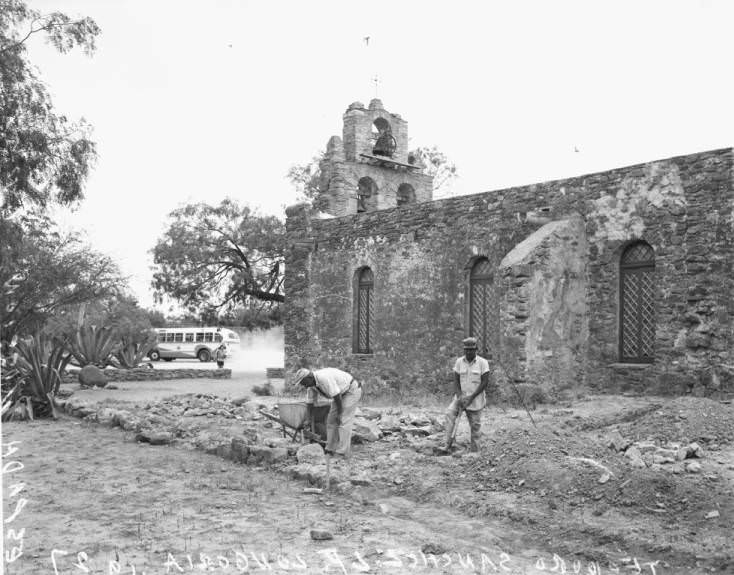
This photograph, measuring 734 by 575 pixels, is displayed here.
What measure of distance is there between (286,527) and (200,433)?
552 cm

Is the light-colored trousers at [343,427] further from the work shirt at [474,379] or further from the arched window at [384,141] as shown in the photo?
the arched window at [384,141]

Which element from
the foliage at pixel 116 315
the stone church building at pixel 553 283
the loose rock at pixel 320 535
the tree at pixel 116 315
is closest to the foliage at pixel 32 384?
the stone church building at pixel 553 283

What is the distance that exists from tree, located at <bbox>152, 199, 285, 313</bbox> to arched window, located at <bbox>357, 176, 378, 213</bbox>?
9.06m

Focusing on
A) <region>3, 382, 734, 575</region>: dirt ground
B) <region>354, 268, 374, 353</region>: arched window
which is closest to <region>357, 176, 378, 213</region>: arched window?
<region>354, 268, 374, 353</region>: arched window

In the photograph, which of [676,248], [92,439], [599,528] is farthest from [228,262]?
[599,528]

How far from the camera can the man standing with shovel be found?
34.2ft

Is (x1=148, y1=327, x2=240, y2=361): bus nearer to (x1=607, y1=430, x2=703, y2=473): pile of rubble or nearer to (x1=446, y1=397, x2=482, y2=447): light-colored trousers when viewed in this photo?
(x1=446, y1=397, x2=482, y2=447): light-colored trousers

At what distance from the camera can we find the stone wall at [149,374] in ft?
85.0

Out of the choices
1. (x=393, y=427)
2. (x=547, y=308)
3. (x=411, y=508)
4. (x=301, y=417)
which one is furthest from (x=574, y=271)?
(x=411, y=508)

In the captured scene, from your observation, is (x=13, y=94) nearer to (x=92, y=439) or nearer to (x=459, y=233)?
(x=92, y=439)

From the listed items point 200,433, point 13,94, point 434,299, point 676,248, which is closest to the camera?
point 200,433

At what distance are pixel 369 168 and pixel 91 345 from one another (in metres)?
11.3

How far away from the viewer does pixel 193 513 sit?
826cm

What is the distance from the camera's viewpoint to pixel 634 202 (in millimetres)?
14570
